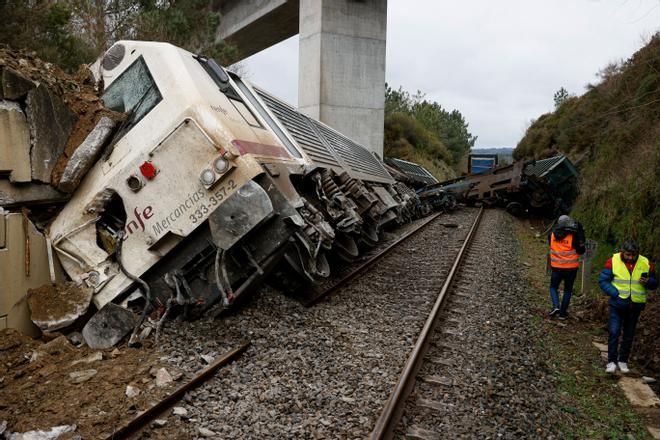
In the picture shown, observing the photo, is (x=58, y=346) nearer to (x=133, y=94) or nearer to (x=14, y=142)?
(x=14, y=142)

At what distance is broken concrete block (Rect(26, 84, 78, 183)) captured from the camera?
4223 millimetres

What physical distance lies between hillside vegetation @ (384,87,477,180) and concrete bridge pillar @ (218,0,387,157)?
14189 millimetres

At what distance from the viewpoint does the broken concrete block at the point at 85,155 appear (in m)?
4.39

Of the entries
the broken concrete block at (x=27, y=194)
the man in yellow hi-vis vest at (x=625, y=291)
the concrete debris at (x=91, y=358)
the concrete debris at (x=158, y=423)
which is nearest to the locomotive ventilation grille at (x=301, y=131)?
the broken concrete block at (x=27, y=194)

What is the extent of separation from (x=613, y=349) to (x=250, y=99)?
498 cm

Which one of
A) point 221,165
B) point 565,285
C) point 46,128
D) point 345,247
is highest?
point 46,128

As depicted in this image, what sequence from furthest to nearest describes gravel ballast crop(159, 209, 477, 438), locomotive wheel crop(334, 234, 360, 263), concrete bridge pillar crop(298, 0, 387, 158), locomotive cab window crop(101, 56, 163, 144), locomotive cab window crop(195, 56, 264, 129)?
concrete bridge pillar crop(298, 0, 387, 158) < locomotive wheel crop(334, 234, 360, 263) < locomotive cab window crop(195, 56, 264, 129) < locomotive cab window crop(101, 56, 163, 144) < gravel ballast crop(159, 209, 477, 438)

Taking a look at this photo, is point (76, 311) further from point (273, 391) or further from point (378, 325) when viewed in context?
point (378, 325)

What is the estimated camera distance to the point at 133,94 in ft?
16.1

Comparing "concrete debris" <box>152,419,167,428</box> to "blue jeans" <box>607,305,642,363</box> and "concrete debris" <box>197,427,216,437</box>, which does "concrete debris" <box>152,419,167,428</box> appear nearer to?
"concrete debris" <box>197,427,216,437</box>

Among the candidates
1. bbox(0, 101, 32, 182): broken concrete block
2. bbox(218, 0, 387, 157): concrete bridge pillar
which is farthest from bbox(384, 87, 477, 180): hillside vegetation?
bbox(0, 101, 32, 182): broken concrete block

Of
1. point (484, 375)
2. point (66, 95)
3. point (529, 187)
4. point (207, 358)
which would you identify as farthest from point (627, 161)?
point (66, 95)

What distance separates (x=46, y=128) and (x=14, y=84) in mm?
429

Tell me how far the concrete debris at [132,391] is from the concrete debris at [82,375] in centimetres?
38
